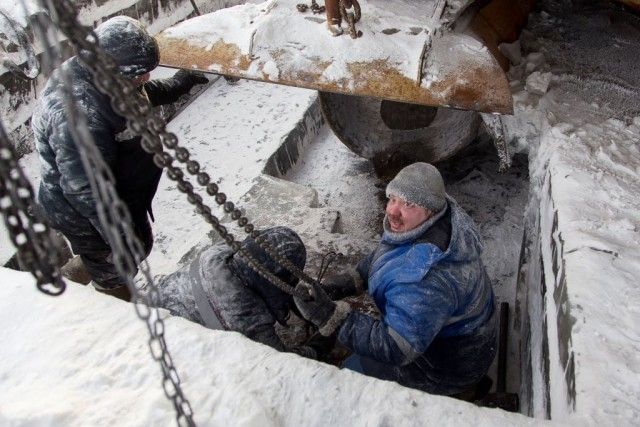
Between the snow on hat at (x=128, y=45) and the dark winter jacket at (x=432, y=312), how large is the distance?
153 cm

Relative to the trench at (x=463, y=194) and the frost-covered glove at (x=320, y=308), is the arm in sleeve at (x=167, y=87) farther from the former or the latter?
the frost-covered glove at (x=320, y=308)

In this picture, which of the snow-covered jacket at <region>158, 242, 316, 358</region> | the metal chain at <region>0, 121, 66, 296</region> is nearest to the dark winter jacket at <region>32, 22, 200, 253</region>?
the snow-covered jacket at <region>158, 242, 316, 358</region>

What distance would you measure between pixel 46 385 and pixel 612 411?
5.69 feet

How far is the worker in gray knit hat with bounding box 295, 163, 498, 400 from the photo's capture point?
6.93 ft

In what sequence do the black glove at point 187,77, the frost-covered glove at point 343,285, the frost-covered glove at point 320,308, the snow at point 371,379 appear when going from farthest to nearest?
the black glove at point 187,77, the frost-covered glove at point 343,285, the frost-covered glove at point 320,308, the snow at point 371,379

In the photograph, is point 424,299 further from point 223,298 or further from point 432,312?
point 223,298

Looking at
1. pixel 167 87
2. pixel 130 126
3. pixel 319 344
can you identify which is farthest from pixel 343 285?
pixel 167 87

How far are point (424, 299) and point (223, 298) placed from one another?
2.96 ft

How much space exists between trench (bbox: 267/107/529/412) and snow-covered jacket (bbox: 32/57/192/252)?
1.29 meters

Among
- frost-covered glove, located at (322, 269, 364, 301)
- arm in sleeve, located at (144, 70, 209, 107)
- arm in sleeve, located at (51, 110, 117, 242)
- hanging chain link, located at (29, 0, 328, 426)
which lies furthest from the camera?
arm in sleeve, located at (144, 70, 209, 107)

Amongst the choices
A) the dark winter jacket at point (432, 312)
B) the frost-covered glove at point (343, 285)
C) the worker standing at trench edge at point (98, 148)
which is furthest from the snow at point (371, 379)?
the frost-covered glove at point (343, 285)

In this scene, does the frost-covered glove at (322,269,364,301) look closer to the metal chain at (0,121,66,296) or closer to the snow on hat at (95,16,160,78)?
the snow on hat at (95,16,160,78)

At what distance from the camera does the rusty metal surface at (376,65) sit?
9.27ft

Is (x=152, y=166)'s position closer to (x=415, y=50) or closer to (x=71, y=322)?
(x=71, y=322)
